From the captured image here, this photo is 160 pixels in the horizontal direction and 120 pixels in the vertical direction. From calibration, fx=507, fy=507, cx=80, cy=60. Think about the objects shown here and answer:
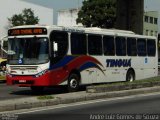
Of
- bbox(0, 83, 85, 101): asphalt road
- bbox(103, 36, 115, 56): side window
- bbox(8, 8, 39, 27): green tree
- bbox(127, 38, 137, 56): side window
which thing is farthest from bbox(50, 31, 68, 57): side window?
bbox(8, 8, 39, 27): green tree

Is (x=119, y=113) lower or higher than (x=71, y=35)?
lower

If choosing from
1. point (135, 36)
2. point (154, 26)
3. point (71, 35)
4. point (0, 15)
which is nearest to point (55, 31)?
point (71, 35)

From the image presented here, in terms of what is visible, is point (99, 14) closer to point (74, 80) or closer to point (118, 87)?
point (74, 80)

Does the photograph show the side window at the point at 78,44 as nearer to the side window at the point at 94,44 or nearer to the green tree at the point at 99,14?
the side window at the point at 94,44

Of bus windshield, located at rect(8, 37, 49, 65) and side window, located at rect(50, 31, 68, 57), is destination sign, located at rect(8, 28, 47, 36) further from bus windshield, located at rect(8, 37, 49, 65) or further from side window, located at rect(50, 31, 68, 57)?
side window, located at rect(50, 31, 68, 57)

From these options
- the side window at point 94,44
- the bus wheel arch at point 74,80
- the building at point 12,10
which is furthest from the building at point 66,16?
the bus wheel arch at point 74,80

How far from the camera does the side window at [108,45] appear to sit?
24281 mm

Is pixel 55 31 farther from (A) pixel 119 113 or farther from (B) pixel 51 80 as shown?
(A) pixel 119 113

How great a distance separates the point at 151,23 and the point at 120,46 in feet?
254

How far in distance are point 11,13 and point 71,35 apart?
51894mm

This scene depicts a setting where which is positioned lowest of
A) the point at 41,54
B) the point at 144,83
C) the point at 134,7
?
the point at 144,83

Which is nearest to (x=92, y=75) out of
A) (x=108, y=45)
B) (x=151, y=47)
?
(x=108, y=45)

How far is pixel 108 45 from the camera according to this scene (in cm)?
2458

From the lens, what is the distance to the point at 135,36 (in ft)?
88.4
